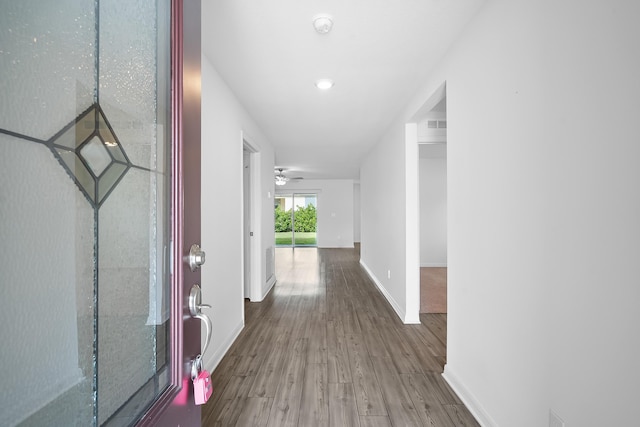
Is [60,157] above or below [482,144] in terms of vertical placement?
below

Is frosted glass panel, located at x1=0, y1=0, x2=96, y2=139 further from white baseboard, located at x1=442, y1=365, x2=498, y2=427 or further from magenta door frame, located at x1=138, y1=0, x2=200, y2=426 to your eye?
white baseboard, located at x1=442, y1=365, x2=498, y2=427

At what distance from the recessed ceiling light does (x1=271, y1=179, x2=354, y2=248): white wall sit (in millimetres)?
7936

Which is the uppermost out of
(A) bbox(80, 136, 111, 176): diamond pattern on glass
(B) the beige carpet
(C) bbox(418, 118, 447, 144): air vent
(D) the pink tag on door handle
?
(C) bbox(418, 118, 447, 144): air vent

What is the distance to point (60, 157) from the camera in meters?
0.57

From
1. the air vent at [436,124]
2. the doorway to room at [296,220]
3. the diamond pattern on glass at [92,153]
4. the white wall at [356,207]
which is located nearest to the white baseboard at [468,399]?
the diamond pattern on glass at [92,153]

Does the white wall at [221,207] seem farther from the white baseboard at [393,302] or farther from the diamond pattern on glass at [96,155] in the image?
the white baseboard at [393,302]

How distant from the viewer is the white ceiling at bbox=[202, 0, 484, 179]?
175 cm

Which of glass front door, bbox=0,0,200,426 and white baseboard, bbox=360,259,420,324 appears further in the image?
white baseboard, bbox=360,259,420,324

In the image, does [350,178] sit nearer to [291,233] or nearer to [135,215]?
[291,233]

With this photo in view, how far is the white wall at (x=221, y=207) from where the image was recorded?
2314 mm

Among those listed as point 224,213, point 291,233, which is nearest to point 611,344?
point 224,213

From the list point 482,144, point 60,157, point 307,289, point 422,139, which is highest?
point 422,139

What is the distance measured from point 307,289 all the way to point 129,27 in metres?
4.53

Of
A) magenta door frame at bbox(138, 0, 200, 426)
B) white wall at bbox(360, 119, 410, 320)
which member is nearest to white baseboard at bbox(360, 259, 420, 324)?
white wall at bbox(360, 119, 410, 320)
